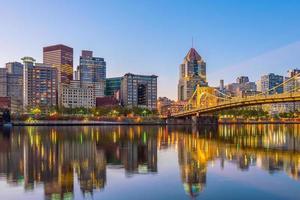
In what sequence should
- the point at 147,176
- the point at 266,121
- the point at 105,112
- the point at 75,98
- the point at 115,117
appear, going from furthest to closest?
the point at 75,98, the point at 266,121, the point at 105,112, the point at 115,117, the point at 147,176

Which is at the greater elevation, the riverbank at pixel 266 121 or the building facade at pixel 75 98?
the building facade at pixel 75 98

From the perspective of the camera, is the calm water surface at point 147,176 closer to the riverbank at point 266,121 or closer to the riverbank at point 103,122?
the riverbank at point 103,122

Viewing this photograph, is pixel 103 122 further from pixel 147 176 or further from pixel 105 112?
pixel 147 176

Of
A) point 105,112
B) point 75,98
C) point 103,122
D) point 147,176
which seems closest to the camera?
point 147,176

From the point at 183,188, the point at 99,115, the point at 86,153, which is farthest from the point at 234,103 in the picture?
Result: the point at 99,115

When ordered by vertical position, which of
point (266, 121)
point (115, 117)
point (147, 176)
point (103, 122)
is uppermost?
point (115, 117)

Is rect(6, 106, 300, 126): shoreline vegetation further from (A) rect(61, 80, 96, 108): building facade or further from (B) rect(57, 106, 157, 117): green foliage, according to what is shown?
(A) rect(61, 80, 96, 108): building facade

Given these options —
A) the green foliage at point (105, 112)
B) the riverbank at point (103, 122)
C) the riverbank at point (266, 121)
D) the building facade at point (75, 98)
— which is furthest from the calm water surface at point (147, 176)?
the building facade at point (75, 98)

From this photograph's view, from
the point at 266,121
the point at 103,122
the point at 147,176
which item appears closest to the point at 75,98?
the point at 103,122

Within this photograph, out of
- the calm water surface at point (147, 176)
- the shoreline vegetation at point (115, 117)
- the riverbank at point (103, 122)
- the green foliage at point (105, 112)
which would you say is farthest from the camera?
the green foliage at point (105, 112)

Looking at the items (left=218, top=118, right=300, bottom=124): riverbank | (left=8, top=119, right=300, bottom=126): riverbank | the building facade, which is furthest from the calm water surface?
the building facade

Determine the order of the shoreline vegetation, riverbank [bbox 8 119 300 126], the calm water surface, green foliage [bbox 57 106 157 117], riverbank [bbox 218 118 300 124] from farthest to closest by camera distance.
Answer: riverbank [bbox 218 118 300 124]
green foliage [bbox 57 106 157 117]
the shoreline vegetation
riverbank [bbox 8 119 300 126]
the calm water surface

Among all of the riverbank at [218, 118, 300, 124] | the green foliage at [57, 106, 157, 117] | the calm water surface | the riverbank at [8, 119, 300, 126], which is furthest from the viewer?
the riverbank at [218, 118, 300, 124]

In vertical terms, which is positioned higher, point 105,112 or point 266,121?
point 105,112
